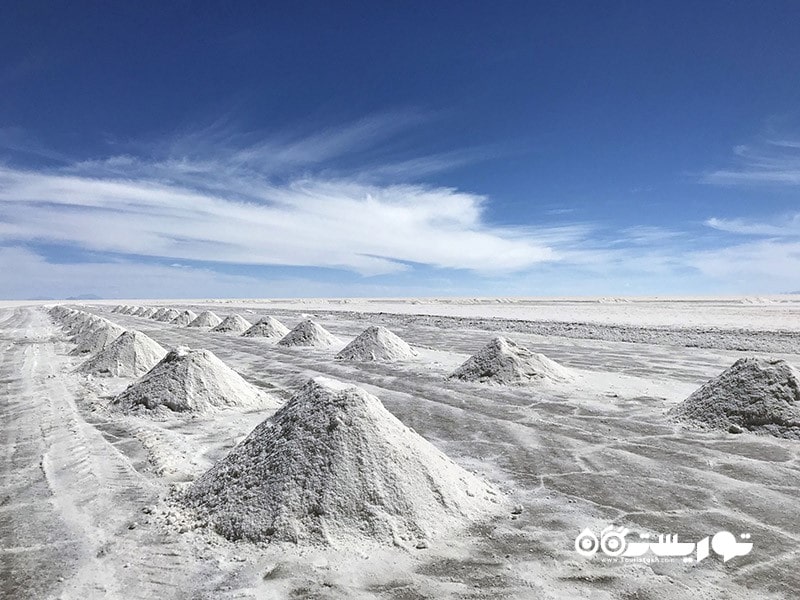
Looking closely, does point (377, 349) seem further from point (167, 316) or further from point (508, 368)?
point (167, 316)

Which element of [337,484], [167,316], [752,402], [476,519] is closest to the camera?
[337,484]

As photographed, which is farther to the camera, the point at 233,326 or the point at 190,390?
the point at 233,326

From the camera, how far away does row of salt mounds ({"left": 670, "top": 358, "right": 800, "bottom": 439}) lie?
5930mm

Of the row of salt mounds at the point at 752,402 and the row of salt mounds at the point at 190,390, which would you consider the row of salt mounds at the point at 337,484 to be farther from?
the row of salt mounds at the point at 752,402

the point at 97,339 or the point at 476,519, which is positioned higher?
the point at 97,339

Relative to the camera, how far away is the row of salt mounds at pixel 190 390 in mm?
7395

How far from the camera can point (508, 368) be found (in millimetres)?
9336

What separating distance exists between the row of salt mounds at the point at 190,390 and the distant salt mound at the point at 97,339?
8.34 m

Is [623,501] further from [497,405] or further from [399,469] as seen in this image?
[497,405]

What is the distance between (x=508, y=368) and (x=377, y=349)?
13.9 ft
